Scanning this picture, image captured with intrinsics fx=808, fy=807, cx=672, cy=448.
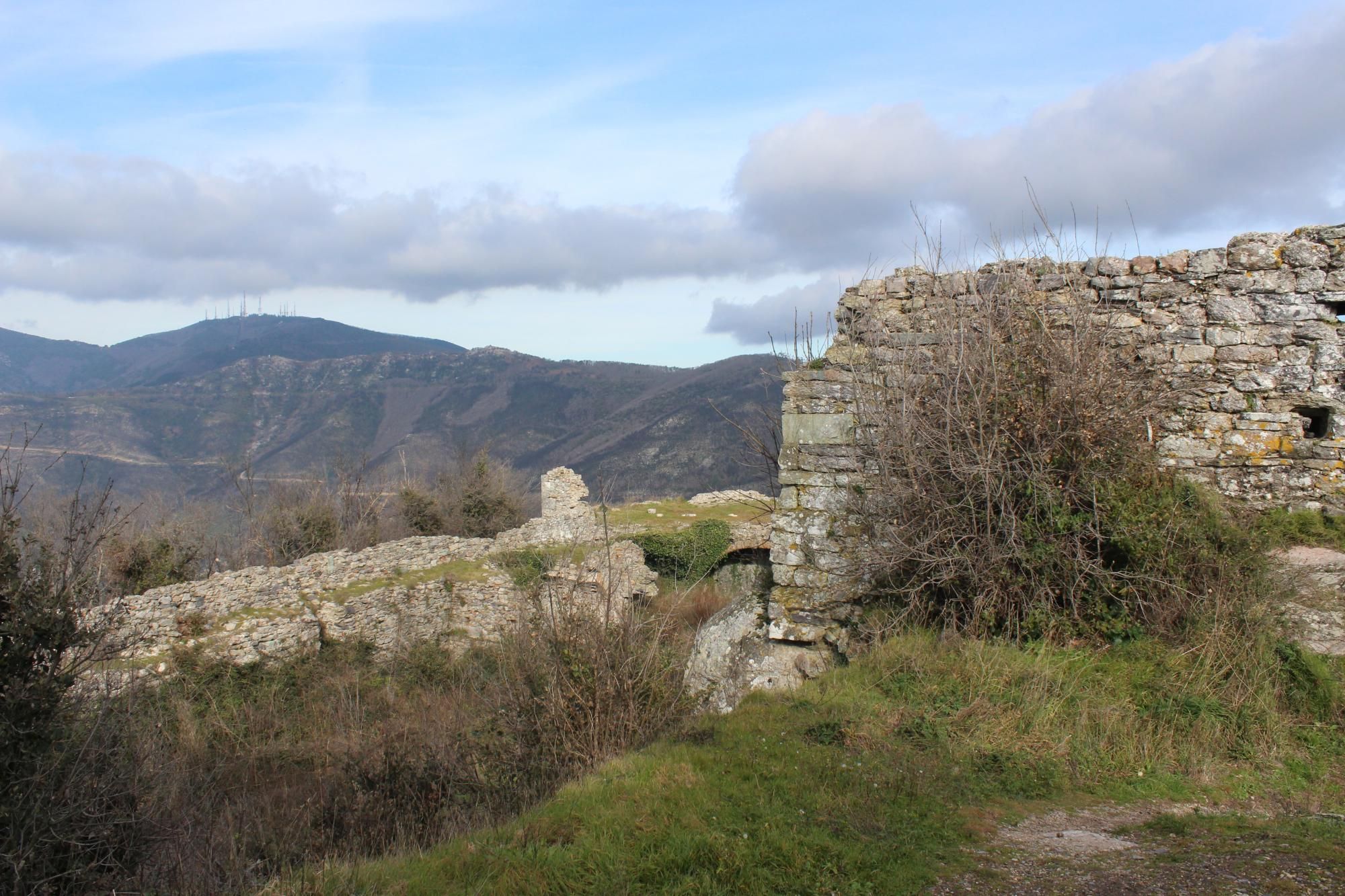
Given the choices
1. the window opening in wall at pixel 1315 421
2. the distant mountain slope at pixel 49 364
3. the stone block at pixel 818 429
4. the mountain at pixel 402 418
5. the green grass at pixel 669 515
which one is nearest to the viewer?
the window opening in wall at pixel 1315 421

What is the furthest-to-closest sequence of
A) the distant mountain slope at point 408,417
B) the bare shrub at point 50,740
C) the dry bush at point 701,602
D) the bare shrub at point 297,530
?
the distant mountain slope at point 408,417, the bare shrub at point 297,530, the dry bush at point 701,602, the bare shrub at point 50,740

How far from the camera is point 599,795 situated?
5.07 m

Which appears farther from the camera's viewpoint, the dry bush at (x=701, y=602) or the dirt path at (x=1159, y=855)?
the dry bush at (x=701, y=602)

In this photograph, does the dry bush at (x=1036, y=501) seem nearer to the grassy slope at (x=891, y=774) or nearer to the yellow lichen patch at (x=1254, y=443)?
the grassy slope at (x=891, y=774)

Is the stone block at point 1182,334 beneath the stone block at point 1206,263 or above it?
beneath

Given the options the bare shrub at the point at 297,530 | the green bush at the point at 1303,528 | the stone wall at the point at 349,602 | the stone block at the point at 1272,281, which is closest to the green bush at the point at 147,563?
the bare shrub at the point at 297,530

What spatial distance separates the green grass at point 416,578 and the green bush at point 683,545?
14.7 ft

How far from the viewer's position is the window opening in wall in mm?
7246

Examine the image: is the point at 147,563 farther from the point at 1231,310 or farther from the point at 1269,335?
the point at 1269,335

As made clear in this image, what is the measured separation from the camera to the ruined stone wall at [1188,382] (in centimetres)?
725

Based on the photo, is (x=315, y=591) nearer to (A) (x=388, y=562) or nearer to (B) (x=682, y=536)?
(A) (x=388, y=562)

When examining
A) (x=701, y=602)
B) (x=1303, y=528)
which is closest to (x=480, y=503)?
(x=701, y=602)

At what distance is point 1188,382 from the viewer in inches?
293

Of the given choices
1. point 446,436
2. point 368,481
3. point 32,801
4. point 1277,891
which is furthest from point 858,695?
point 446,436
